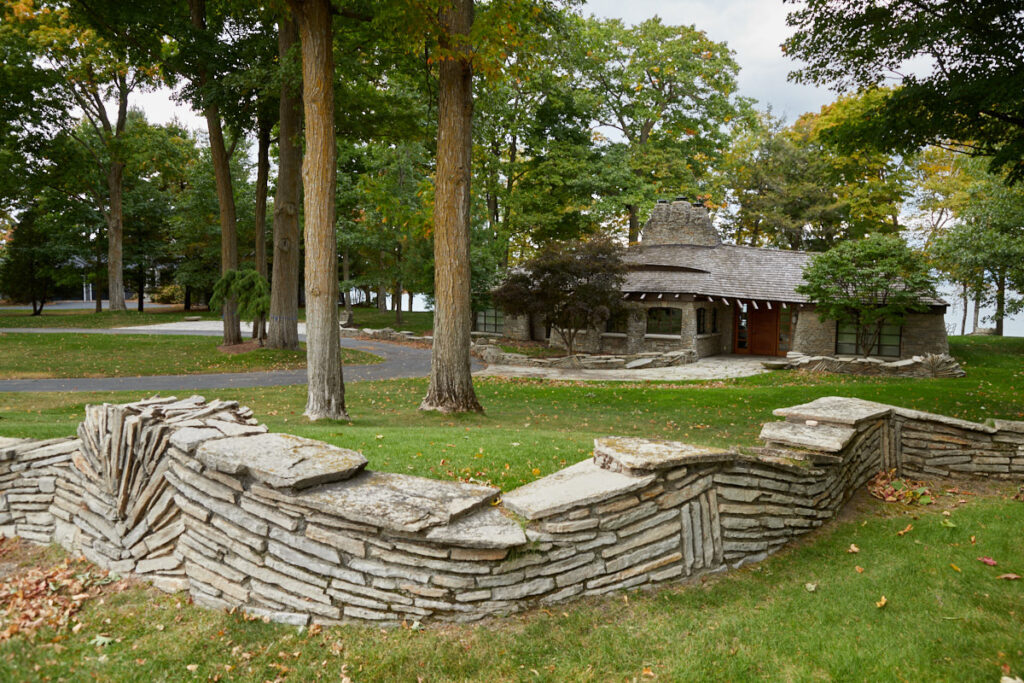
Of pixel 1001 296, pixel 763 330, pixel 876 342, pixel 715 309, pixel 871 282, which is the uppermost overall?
pixel 871 282

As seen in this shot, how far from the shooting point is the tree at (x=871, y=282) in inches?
729

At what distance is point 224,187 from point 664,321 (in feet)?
53.1

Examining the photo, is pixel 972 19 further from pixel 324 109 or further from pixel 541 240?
pixel 541 240

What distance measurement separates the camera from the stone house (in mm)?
21525

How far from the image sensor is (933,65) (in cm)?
940

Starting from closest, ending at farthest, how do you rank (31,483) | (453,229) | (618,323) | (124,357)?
(31,483) → (453,229) → (124,357) → (618,323)

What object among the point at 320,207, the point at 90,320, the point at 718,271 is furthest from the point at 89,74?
the point at 718,271

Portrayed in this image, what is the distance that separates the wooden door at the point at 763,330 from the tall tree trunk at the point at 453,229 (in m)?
17.9

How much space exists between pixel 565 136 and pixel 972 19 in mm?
21572

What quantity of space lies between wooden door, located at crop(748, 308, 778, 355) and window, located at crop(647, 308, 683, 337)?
→ 4.00 m

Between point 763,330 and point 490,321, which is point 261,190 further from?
point 763,330

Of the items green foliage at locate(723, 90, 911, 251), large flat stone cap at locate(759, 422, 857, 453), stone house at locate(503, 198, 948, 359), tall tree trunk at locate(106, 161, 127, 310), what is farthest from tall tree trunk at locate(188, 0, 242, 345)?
green foliage at locate(723, 90, 911, 251)

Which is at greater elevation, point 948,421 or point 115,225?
point 115,225

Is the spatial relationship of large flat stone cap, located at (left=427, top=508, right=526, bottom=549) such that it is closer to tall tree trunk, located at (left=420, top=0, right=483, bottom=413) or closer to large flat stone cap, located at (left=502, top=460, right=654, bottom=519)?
large flat stone cap, located at (left=502, top=460, right=654, bottom=519)
